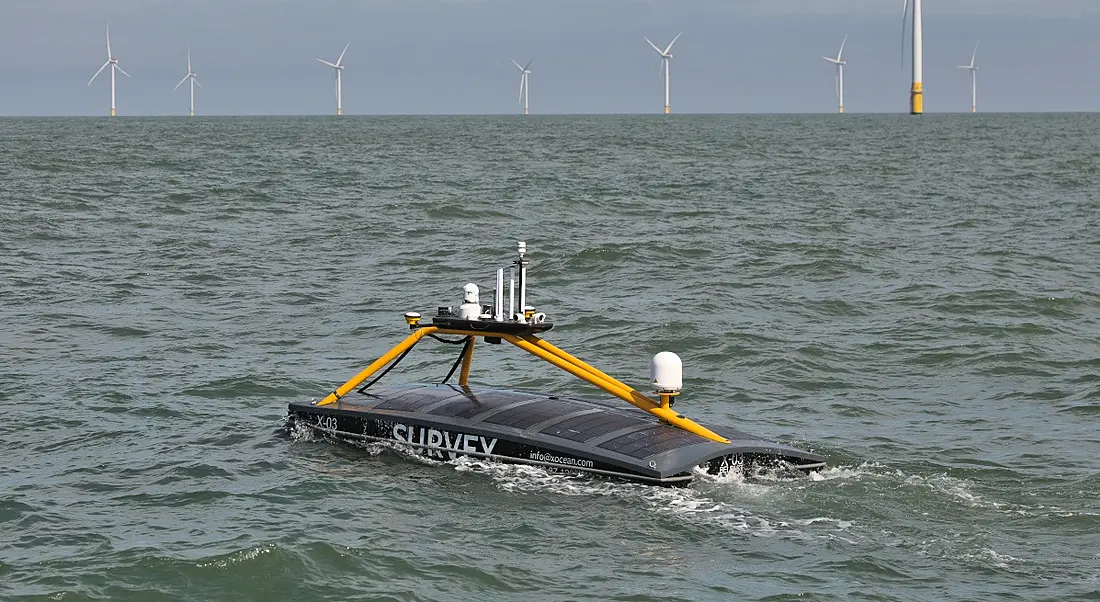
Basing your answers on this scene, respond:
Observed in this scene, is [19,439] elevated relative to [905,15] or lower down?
lower down

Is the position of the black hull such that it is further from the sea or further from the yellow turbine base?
the yellow turbine base

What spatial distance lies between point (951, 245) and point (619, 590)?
2699 centimetres

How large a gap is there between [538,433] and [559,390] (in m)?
4.95

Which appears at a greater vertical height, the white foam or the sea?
the sea

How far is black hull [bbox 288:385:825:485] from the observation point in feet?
47.5

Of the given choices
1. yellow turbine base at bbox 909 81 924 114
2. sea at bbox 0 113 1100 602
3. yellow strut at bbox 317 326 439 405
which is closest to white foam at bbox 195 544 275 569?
sea at bbox 0 113 1100 602

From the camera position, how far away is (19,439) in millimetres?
17188

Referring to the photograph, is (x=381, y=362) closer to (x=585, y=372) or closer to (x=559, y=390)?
(x=585, y=372)

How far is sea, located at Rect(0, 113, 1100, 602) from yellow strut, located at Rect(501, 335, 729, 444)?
77cm

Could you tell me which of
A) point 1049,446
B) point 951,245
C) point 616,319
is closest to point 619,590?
point 1049,446

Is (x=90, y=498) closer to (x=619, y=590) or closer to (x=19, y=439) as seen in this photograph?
(x=19, y=439)

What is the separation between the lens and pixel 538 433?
1520 cm

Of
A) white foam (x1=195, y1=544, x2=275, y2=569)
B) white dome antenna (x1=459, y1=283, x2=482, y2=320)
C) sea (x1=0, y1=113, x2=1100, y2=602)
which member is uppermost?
white dome antenna (x1=459, y1=283, x2=482, y2=320)

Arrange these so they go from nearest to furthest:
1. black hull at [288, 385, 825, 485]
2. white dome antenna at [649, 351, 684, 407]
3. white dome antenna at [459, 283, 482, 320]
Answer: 1. black hull at [288, 385, 825, 485]
2. white dome antenna at [649, 351, 684, 407]
3. white dome antenna at [459, 283, 482, 320]
